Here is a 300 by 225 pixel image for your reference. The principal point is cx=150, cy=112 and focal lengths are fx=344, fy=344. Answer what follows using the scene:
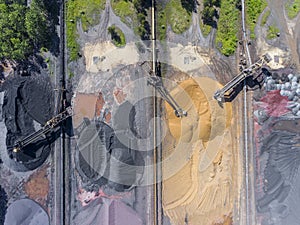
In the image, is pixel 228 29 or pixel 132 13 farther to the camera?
pixel 132 13

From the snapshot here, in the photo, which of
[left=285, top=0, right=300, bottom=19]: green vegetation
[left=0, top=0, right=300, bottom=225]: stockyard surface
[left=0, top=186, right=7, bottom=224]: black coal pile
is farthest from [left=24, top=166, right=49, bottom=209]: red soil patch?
[left=285, top=0, right=300, bottom=19]: green vegetation

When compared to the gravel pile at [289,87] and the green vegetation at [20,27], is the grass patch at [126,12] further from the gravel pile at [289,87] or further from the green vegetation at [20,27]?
the gravel pile at [289,87]

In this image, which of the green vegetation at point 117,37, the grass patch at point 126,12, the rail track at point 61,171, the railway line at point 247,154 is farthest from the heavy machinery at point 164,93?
the rail track at point 61,171

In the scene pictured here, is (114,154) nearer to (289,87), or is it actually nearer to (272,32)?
(289,87)

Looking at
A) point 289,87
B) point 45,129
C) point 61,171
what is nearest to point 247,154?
point 289,87

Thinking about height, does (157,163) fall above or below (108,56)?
below
